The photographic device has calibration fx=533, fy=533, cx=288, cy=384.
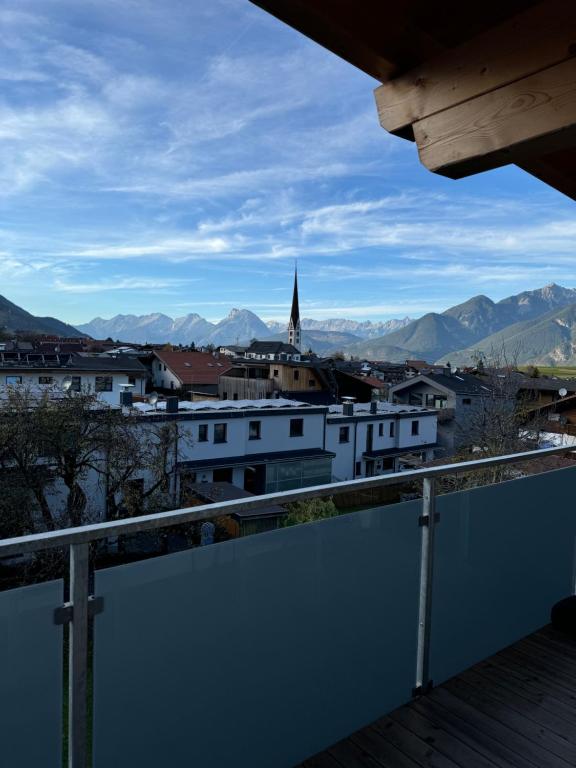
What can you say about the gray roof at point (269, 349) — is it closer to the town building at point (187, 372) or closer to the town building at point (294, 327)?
the town building at point (187, 372)

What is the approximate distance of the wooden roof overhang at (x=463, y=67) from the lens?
127cm

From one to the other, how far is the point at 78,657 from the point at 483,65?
180cm

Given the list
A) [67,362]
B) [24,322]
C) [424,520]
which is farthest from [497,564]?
[24,322]

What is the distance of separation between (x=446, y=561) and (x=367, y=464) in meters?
24.3

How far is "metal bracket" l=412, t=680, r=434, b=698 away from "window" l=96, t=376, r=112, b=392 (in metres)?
36.4

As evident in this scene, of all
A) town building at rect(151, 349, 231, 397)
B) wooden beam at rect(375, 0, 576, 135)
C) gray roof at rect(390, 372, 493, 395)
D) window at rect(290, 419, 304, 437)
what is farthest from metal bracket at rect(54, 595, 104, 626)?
town building at rect(151, 349, 231, 397)

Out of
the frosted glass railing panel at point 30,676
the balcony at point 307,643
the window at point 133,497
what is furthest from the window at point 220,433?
the frosted glass railing panel at point 30,676

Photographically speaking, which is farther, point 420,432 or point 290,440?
point 420,432

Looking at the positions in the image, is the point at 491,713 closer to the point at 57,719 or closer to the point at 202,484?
the point at 57,719

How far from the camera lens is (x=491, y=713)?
6.60 feet

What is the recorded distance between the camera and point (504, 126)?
4.50ft

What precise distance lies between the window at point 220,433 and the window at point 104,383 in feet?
60.9

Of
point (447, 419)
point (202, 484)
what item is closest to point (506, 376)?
point (447, 419)

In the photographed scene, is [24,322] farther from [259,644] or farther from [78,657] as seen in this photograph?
[78,657]
